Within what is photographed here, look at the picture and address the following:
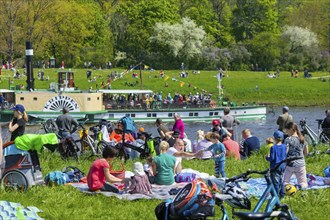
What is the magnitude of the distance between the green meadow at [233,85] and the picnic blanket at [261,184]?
49.8 metres

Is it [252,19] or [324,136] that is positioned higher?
[252,19]

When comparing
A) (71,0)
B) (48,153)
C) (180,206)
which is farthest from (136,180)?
(71,0)

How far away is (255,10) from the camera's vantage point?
92375 mm

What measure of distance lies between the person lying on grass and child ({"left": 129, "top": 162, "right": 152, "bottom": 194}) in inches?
9.6

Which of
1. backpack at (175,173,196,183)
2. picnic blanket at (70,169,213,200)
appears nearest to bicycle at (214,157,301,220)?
picnic blanket at (70,169,213,200)

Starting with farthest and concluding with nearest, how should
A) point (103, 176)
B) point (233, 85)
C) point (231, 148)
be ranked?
point (233, 85)
point (231, 148)
point (103, 176)

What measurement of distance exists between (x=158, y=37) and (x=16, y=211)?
7083cm

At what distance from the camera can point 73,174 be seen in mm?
14328

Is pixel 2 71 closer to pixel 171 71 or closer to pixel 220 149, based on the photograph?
pixel 171 71

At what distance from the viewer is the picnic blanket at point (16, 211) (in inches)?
403

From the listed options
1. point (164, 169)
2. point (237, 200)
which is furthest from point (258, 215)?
point (164, 169)

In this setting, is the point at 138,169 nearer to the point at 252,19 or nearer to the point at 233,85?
the point at 233,85

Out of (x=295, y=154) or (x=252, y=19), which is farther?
(x=252, y=19)

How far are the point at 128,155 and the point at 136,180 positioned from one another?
6.14 m
